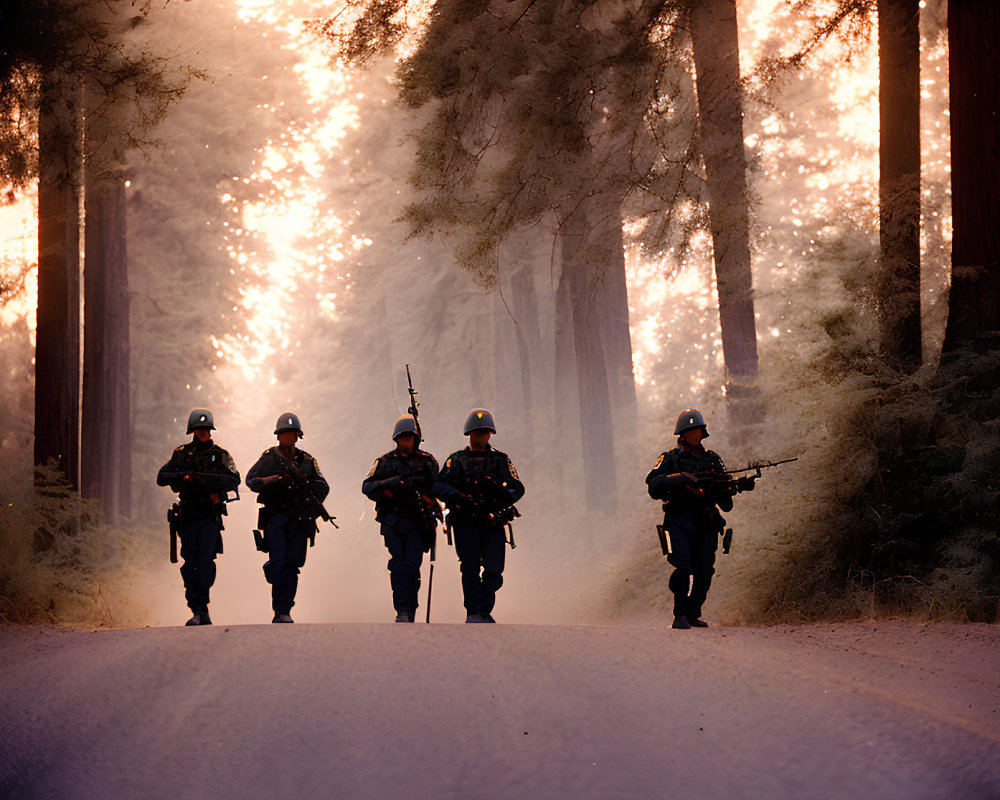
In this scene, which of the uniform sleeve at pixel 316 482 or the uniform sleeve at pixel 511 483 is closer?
the uniform sleeve at pixel 511 483

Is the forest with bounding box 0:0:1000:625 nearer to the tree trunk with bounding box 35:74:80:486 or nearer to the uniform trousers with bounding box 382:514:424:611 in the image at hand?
the tree trunk with bounding box 35:74:80:486

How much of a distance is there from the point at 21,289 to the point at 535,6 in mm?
9844

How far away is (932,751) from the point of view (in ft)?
15.2

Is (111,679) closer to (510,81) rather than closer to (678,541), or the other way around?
(678,541)

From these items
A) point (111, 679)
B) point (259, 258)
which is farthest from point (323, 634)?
point (259, 258)

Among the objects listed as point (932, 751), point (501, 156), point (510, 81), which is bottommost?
point (932, 751)

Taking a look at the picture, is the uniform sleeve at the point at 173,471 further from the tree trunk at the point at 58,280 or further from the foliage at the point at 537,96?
the foliage at the point at 537,96

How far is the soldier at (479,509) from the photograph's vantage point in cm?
910

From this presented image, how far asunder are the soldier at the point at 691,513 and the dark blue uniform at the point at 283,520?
10.9 ft

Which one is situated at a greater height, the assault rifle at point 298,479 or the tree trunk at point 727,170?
the tree trunk at point 727,170

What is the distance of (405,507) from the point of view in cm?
948

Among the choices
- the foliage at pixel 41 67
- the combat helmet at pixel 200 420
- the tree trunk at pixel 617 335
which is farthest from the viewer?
the tree trunk at pixel 617 335

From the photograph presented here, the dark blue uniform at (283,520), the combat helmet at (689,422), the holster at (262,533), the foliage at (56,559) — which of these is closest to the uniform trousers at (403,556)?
the dark blue uniform at (283,520)

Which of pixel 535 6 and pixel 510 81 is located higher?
pixel 535 6
